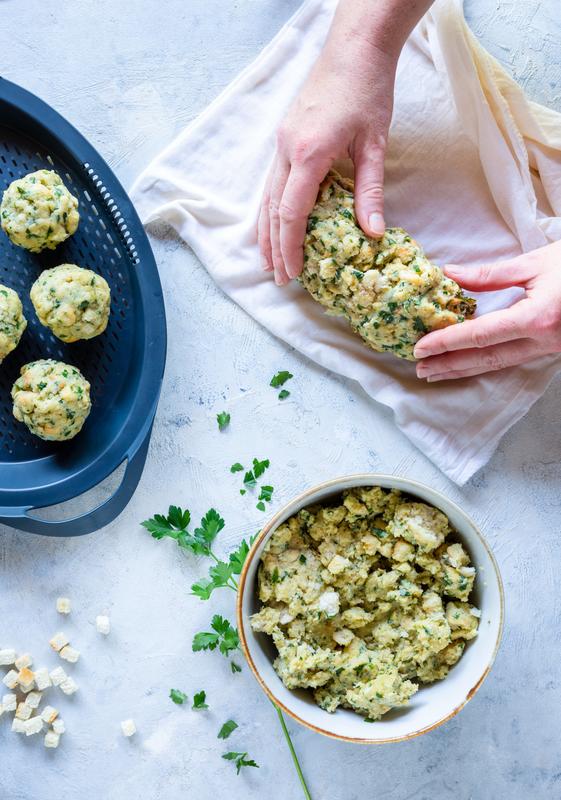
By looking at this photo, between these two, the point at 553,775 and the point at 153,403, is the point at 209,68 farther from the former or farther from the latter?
the point at 553,775

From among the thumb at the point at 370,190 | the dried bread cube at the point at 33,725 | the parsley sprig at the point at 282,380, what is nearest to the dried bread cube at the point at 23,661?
the dried bread cube at the point at 33,725

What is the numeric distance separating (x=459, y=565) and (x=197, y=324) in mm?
766

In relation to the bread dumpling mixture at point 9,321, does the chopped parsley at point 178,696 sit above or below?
below

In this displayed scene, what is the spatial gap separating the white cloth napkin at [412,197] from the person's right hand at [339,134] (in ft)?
0.54

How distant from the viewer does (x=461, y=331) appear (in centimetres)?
158

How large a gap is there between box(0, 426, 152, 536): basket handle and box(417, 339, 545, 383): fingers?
614 millimetres

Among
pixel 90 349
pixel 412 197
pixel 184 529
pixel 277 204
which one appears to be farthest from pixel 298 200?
pixel 184 529

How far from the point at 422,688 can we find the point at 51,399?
94cm

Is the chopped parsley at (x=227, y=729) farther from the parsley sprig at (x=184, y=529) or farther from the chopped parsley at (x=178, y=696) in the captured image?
the parsley sprig at (x=184, y=529)

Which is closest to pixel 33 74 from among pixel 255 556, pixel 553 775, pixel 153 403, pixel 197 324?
pixel 197 324

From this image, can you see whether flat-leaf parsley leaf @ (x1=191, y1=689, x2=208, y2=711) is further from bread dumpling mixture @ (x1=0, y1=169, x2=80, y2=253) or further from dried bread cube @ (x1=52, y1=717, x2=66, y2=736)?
bread dumpling mixture @ (x1=0, y1=169, x2=80, y2=253)

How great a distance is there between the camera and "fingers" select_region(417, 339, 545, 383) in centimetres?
163

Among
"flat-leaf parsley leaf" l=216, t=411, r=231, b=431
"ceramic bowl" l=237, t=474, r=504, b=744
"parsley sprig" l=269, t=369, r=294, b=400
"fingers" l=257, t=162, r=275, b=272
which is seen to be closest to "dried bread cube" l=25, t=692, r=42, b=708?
"ceramic bowl" l=237, t=474, r=504, b=744

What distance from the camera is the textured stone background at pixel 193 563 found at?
5.86 ft
